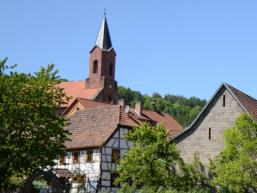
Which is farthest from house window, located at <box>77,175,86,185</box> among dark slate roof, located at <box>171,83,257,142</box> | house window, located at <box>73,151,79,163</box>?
dark slate roof, located at <box>171,83,257,142</box>

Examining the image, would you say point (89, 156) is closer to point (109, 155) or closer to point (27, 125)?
point (109, 155)

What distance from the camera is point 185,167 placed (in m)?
42.6

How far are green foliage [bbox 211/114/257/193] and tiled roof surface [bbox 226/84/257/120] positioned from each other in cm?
465

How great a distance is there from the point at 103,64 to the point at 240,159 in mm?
73274

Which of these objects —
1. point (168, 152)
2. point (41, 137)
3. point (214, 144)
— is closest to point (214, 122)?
point (214, 144)

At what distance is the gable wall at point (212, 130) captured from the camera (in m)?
43.4

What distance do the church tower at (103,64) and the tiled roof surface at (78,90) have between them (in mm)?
1299

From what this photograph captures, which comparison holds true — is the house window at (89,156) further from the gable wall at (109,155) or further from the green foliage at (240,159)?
the green foliage at (240,159)

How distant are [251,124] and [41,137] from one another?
41.1 feet

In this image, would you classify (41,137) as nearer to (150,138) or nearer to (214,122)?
(150,138)

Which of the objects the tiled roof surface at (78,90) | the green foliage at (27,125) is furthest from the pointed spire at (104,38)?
the green foliage at (27,125)

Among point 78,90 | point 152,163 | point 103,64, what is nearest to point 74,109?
point 78,90

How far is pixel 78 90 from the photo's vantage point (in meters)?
107

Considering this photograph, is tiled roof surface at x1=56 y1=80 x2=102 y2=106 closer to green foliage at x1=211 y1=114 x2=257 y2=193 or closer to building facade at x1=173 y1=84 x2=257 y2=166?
building facade at x1=173 y1=84 x2=257 y2=166
